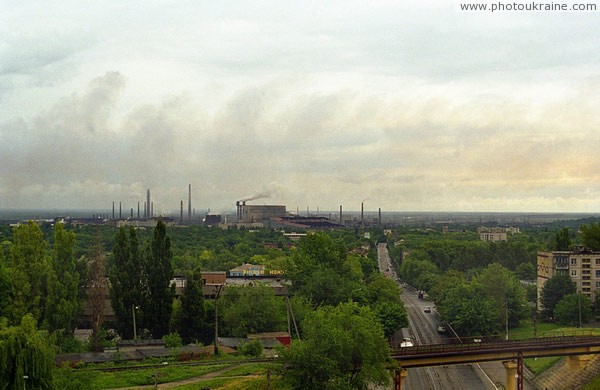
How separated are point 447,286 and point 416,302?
701 inches

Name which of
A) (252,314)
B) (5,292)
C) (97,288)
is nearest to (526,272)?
(252,314)

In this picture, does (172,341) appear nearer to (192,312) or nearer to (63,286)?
(192,312)

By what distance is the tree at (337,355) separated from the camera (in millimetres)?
35250

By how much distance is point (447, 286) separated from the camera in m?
71.1

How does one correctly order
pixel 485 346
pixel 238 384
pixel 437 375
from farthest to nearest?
pixel 437 375 → pixel 485 346 → pixel 238 384

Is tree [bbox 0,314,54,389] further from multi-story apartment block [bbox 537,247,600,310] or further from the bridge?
multi-story apartment block [bbox 537,247,600,310]

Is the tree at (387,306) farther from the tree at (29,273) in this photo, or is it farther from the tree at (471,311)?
the tree at (29,273)

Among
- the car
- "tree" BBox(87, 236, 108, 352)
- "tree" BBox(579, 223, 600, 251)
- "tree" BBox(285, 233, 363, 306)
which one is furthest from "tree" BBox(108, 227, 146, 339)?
"tree" BBox(579, 223, 600, 251)

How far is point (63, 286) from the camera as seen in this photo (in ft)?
146

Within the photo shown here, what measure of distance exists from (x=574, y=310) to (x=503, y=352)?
76.2ft

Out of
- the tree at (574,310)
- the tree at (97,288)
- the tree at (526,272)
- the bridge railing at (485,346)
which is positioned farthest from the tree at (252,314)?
the tree at (526,272)

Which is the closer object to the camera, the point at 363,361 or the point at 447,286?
the point at 363,361

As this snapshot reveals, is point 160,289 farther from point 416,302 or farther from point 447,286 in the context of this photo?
point 416,302

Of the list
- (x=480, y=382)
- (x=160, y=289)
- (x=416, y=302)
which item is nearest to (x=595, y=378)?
(x=480, y=382)
